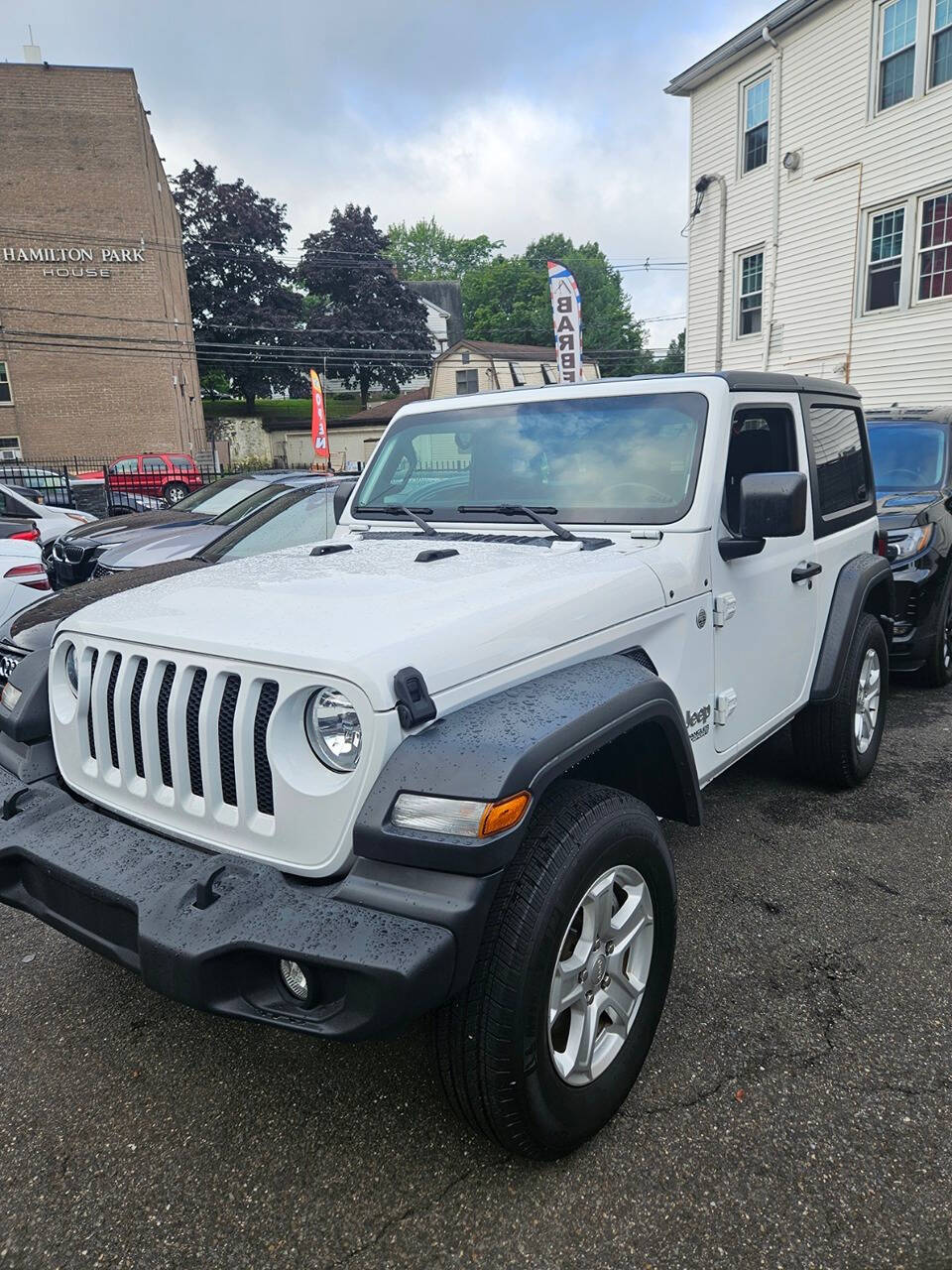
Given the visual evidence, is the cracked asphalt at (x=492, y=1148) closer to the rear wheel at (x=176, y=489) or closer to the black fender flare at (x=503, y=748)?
the black fender flare at (x=503, y=748)

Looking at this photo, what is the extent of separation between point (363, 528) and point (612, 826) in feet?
6.58

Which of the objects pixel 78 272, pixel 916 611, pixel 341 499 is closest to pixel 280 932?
pixel 341 499

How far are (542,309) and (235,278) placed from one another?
91.7 feet

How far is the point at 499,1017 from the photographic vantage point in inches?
73.1

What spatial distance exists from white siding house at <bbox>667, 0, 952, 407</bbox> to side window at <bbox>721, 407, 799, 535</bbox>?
36.7 ft

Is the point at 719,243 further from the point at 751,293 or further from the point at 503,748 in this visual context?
the point at 503,748

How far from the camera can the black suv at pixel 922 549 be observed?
5.61 meters

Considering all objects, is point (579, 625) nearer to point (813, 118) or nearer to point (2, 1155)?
point (2, 1155)

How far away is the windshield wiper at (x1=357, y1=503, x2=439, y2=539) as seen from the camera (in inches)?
133

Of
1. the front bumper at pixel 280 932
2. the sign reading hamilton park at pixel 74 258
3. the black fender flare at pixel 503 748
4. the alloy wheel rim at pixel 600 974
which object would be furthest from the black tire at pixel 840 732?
the sign reading hamilton park at pixel 74 258

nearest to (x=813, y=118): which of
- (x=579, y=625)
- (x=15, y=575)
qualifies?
(x=15, y=575)

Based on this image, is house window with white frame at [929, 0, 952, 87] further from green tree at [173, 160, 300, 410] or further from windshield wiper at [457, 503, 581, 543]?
green tree at [173, 160, 300, 410]

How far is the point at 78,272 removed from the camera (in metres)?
30.0

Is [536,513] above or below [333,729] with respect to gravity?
above
